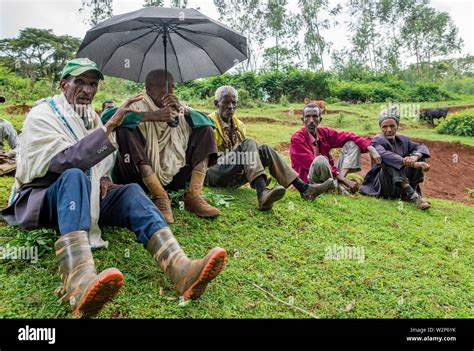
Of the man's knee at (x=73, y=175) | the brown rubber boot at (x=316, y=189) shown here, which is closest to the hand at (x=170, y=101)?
the man's knee at (x=73, y=175)

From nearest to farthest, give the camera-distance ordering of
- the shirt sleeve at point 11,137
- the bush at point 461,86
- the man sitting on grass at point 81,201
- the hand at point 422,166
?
1. the man sitting on grass at point 81,201
2. the hand at point 422,166
3. the shirt sleeve at point 11,137
4. the bush at point 461,86

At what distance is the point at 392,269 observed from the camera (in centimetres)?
348

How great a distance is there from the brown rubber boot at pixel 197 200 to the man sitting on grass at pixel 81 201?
0.90 m

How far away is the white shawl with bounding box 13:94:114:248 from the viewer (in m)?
2.63

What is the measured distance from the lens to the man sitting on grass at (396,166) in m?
5.19

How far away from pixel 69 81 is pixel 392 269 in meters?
2.91

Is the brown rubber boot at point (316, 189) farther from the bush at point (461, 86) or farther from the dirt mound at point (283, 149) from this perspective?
the bush at point (461, 86)

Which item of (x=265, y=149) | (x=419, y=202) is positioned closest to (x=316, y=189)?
(x=265, y=149)

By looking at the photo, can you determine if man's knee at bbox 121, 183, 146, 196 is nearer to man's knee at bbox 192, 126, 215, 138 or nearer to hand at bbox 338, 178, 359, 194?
man's knee at bbox 192, 126, 215, 138

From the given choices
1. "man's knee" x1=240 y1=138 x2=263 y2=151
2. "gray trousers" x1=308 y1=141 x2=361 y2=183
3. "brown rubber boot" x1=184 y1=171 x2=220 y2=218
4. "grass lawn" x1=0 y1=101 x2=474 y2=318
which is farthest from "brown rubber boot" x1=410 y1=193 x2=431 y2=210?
"brown rubber boot" x1=184 y1=171 x2=220 y2=218

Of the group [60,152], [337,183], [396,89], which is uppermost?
[396,89]

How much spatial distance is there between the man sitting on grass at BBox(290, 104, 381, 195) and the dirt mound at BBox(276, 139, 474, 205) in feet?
7.78

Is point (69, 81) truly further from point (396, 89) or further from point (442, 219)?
point (396, 89)
